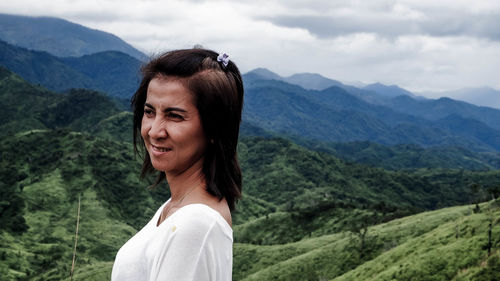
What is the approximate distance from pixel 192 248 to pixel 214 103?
0.97 meters

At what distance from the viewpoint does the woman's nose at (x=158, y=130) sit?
2.88m

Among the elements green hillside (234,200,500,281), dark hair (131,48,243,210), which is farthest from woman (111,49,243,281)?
green hillside (234,200,500,281)

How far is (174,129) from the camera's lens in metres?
2.85

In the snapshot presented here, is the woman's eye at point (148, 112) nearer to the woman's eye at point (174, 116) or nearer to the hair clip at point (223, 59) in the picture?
the woman's eye at point (174, 116)

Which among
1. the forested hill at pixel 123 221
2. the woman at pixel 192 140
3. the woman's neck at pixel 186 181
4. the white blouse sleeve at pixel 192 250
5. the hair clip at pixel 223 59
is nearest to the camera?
the white blouse sleeve at pixel 192 250

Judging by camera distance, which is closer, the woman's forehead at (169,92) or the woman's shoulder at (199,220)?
the woman's shoulder at (199,220)

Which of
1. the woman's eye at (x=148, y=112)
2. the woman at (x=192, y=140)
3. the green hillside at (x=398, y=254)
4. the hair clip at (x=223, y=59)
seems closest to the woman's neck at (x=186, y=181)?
the woman at (x=192, y=140)

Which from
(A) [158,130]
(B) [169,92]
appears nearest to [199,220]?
(A) [158,130]

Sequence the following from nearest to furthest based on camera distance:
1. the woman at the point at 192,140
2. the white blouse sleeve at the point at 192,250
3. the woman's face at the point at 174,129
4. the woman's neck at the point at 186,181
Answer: the white blouse sleeve at the point at 192,250
the woman at the point at 192,140
the woman's face at the point at 174,129
the woman's neck at the point at 186,181

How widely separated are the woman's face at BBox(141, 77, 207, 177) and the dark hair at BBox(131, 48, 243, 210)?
1.9 inches

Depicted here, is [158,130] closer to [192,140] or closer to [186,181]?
[192,140]

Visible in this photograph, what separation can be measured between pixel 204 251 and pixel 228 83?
1158 mm

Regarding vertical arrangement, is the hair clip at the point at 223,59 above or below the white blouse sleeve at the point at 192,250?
above

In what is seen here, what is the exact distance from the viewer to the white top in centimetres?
231
